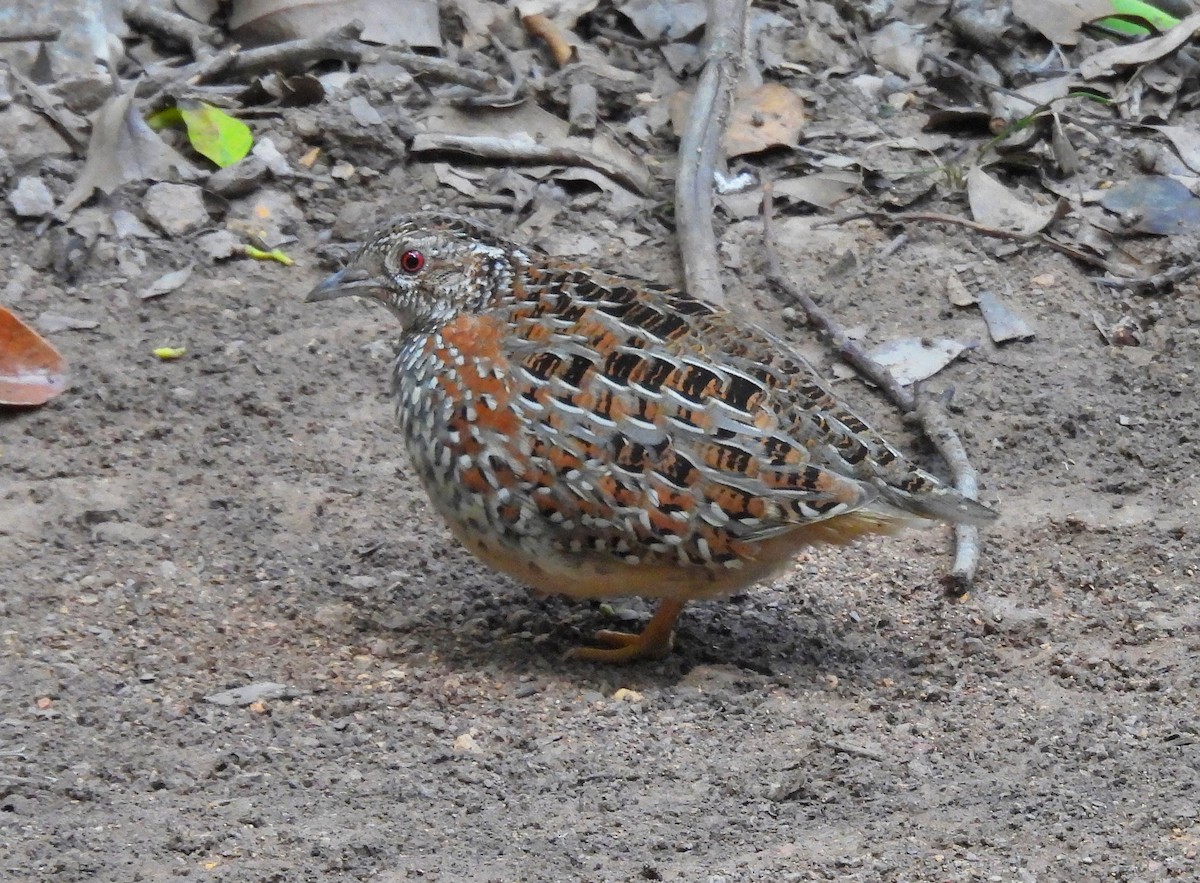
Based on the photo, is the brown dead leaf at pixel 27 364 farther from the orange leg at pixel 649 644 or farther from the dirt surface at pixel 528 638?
the orange leg at pixel 649 644

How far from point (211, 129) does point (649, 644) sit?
3.88 m

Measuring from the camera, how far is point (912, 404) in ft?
22.4

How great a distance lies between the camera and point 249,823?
170 inches

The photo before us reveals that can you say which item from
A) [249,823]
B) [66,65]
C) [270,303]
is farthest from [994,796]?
[66,65]

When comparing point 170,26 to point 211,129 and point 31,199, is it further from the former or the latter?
point 31,199

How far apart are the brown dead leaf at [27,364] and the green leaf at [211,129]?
157 cm

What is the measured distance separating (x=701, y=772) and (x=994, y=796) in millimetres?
825

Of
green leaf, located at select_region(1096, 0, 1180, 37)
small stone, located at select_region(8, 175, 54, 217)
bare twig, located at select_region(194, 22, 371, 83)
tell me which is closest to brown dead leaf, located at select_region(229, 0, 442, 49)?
bare twig, located at select_region(194, 22, 371, 83)

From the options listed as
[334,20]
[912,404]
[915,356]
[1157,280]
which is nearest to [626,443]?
[912,404]

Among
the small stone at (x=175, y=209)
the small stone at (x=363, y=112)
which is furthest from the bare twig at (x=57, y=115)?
the small stone at (x=363, y=112)

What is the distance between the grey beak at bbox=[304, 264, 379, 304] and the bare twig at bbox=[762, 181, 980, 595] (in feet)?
7.54

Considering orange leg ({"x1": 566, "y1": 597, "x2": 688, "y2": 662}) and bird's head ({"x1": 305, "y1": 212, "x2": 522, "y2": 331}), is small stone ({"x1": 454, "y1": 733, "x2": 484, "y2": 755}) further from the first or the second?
bird's head ({"x1": 305, "y1": 212, "x2": 522, "y2": 331})

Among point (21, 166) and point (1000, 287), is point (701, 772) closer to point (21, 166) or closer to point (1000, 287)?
point (1000, 287)

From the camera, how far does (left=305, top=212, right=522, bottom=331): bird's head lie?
551 centimetres
